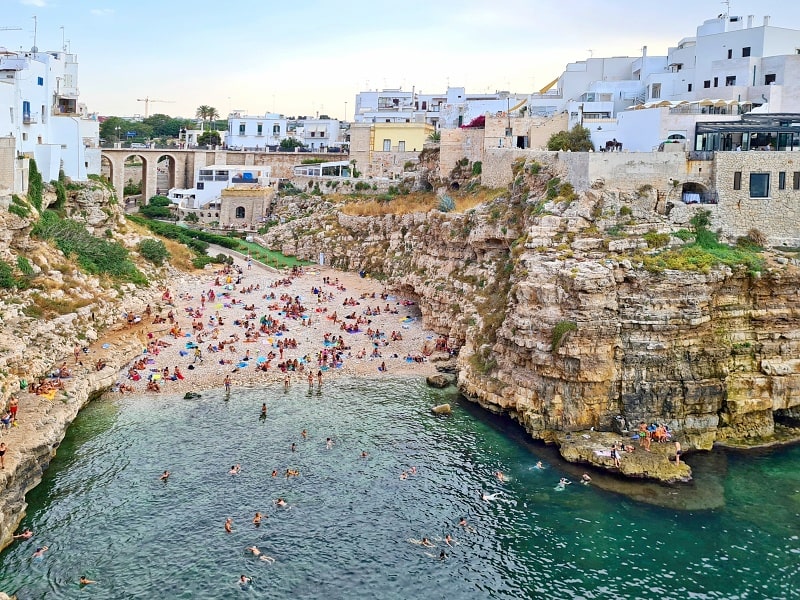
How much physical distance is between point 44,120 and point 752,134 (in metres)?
45.5

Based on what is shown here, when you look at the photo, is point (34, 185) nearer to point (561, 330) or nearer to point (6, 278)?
point (6, 278)

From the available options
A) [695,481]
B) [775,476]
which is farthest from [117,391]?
[775,476]

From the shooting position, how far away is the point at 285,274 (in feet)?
214

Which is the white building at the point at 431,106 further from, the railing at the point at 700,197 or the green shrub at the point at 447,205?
the railing at the point at 700,197

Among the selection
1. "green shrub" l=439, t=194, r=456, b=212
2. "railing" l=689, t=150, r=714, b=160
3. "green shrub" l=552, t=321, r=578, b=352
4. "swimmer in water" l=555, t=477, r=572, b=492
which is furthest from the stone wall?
"green shrub" l=439, t=194, r=456, b=212

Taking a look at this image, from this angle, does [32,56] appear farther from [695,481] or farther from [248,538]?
[695,481]

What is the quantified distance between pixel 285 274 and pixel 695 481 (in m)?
41.1

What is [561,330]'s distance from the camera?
33.2m

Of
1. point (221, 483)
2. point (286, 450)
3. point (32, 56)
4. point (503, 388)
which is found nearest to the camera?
point (221, 483)

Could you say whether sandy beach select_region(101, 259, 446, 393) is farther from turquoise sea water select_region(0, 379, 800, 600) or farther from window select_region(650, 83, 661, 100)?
window select_region(650, 83, 661, 100)

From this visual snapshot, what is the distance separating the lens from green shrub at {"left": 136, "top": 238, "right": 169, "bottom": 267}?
197ft

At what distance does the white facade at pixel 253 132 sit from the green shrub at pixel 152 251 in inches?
1354

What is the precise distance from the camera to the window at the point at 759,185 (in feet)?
130

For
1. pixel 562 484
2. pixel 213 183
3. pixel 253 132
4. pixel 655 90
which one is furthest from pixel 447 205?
pixel 253 132
